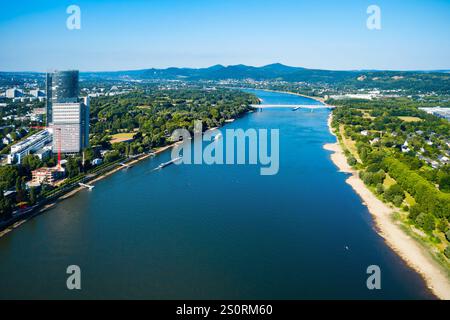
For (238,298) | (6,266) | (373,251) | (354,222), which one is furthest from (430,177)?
(6,266)

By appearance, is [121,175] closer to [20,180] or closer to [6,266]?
[20,180]

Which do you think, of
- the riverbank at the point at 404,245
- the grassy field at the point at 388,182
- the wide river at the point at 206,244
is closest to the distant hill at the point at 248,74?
the grassy field at the point at 388,182

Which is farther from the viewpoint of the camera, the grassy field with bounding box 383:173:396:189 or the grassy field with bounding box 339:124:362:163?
the grassy field with bounding box 339:124:362:163

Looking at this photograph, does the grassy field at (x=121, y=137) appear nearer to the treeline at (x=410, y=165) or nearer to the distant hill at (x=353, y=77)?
the treeline at (x=410, y=165)

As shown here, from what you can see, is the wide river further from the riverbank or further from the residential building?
the residential building

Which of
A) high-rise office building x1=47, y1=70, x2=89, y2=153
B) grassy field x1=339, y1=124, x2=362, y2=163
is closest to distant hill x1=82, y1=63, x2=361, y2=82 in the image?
grassy field x1=339, y1=124, x2=362, y2=163

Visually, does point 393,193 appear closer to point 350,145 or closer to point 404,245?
point 404,245
